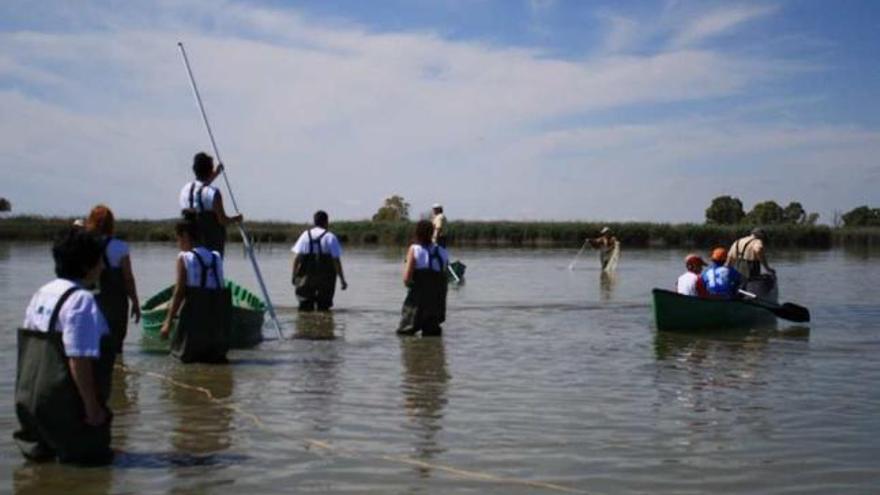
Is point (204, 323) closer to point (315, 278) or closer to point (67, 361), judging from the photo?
point (67, 361)

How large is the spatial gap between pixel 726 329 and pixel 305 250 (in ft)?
21.1

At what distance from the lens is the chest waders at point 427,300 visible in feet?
43.4

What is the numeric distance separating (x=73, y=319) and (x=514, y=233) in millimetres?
57750

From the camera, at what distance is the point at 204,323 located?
412 inches

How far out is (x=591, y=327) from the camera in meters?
15.6

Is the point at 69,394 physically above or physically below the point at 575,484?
above

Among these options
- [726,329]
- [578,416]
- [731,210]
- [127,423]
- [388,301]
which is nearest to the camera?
[127,423]

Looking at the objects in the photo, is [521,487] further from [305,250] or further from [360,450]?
[305,250]

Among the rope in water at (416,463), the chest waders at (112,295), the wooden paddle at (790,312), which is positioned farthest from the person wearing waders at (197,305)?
the wooden paddle at (790,312)

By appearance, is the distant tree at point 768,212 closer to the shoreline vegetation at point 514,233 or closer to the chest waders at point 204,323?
the shoreline vegetation at point 514,233

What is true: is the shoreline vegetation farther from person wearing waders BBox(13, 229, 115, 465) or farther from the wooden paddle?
person wearing waders BBox(13, 229, 115, 465)

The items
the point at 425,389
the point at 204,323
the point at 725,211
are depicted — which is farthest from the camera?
the point at 725,211

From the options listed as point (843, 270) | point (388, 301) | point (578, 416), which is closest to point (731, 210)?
point (843, 270)

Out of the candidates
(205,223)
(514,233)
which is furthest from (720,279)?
(514,233)
